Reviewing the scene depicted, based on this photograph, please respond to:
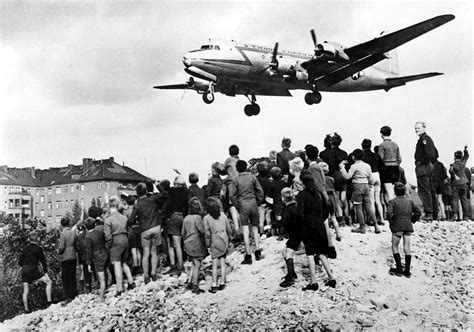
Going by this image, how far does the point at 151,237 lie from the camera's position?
1073 cm

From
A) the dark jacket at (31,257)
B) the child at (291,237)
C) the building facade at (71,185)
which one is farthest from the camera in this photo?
the building facade at (71,185)

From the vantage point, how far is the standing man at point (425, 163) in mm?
12242

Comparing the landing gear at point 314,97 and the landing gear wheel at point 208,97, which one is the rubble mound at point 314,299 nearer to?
the landing gear wheel at point 208,97

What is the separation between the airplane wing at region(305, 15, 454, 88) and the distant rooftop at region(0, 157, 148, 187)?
56588 mm

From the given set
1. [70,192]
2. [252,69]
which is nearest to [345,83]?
[252,69]

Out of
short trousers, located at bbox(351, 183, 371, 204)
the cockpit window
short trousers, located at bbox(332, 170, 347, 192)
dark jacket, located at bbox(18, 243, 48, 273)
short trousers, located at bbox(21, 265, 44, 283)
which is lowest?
short trousers, located at bbox(21, 265, 44, 283)

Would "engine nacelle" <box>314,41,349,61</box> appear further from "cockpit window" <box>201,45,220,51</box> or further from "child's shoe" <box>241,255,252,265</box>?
"child's shoe" <box>241,255,252,265</box>

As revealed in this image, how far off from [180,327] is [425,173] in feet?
24.3

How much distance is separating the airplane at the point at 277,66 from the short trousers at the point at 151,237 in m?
12.0

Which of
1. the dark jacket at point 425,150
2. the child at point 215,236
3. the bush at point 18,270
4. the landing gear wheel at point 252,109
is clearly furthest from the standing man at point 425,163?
the landing gear wheel at point 252,109

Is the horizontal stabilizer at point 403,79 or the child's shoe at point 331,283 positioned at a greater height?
the horizontal stabilizer at point 403,79

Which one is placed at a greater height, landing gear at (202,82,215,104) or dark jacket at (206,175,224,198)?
landing gear at (202,82,215,104)

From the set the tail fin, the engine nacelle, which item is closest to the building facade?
the tail fin

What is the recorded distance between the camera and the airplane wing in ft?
69.1
